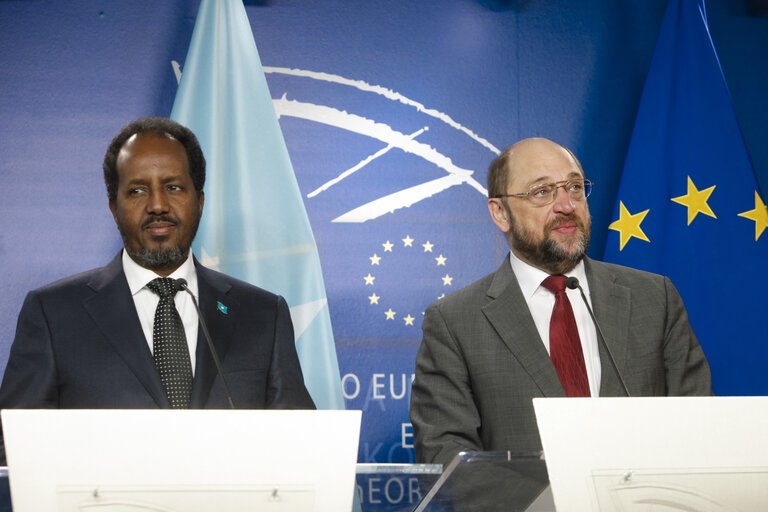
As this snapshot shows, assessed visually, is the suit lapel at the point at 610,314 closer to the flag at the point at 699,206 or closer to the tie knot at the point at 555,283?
the tie knot at the point at 555,283

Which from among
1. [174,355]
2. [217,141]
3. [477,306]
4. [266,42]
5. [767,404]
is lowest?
[767,404]

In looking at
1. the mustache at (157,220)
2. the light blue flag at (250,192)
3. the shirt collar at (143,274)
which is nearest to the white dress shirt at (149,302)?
the shirt collar at (143,274)

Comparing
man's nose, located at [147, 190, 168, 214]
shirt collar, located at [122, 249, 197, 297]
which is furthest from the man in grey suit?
man's nose, located at [147, 190, 168, 214]

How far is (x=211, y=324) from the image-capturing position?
2.23m

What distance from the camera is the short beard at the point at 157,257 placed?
7.35 ft

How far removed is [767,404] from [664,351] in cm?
113

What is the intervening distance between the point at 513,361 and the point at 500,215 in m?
0.56

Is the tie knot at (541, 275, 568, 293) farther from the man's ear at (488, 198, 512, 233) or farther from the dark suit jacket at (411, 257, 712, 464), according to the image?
the man's ear at (488, 198, 512, 233)

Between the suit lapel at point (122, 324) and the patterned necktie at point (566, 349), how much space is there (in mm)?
1076

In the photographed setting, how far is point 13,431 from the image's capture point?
110 cm

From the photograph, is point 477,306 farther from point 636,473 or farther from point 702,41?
point 702,41

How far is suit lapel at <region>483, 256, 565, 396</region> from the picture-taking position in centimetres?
220

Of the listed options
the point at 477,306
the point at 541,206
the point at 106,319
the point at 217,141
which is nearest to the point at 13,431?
the point at 106,319

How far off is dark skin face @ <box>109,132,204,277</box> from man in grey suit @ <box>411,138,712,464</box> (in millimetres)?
787
